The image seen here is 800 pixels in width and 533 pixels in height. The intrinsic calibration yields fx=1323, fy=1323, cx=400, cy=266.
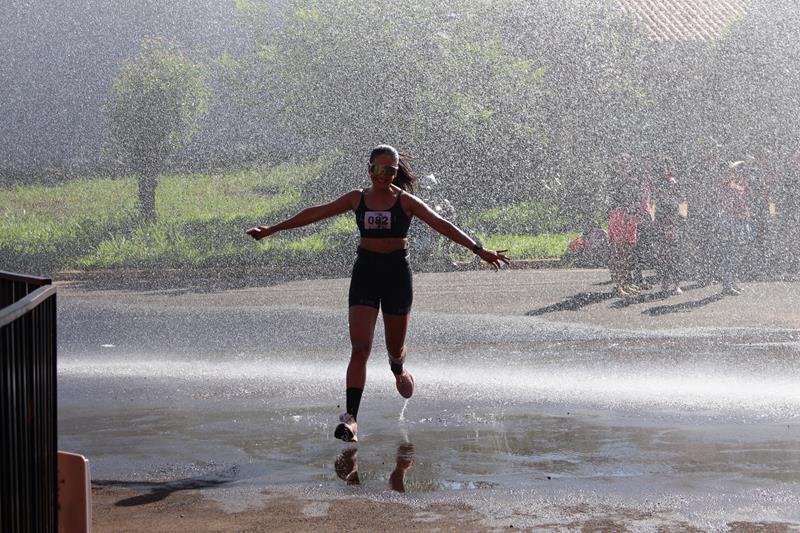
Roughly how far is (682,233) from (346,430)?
11.2m

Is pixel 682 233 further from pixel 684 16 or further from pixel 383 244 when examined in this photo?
pixel 684 16

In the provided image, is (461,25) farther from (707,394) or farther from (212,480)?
(212,480)

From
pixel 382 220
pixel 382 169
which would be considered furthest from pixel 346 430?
pixel 382 169

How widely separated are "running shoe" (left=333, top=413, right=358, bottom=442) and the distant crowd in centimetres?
839

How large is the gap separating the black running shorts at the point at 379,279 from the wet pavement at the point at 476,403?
723 millimetres

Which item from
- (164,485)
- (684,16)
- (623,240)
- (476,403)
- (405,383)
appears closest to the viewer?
(164,485)

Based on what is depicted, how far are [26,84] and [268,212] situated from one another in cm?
1059

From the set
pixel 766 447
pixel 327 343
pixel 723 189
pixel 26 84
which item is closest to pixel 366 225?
pixel 766 447

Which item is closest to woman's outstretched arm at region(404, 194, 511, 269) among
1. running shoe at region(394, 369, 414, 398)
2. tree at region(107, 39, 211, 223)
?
running shoe at region(394, 369, 414, 398)

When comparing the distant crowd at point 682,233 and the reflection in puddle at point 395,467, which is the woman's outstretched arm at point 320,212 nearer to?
the reflection in puddle at point 395,467

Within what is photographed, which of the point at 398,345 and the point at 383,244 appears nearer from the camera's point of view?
the point at 383,244

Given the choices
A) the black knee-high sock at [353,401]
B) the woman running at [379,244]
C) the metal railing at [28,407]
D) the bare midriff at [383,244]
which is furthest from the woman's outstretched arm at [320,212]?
the metal railing at [28,407]

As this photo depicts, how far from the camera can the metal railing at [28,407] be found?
3.49 m

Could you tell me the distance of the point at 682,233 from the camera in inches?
669
